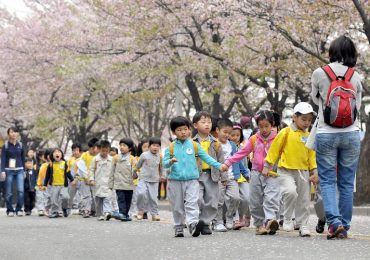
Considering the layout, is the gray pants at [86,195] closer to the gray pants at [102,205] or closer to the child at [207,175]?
the gray pants at [102,205]

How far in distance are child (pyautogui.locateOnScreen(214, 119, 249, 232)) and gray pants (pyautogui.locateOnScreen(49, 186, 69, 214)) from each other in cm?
591

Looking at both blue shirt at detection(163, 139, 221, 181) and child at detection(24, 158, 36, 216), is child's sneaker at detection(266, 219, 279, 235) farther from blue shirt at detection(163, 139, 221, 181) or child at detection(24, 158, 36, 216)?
child at detection(24, 158, 36, 216)

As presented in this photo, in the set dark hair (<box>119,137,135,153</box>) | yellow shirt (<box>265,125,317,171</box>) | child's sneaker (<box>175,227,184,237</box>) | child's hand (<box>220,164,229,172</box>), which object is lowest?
child's sneaker (<box>175,227,184,237</box>)

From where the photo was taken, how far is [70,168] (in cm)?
1906

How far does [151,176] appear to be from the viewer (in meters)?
15.8

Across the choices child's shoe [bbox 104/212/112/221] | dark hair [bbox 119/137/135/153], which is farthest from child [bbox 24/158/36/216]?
child's shoe [bbox 104/212/112/221]

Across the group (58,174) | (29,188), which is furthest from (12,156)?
(29,188)

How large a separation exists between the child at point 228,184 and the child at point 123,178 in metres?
3.69

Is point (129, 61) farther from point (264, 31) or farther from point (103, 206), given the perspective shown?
point (103, 206)

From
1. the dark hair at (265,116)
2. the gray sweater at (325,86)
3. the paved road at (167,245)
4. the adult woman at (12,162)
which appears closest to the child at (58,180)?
the adult woman at (12,162)

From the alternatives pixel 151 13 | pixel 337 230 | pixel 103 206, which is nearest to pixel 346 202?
pixel 337 230

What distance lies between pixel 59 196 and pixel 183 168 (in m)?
7.17

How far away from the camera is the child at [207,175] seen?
11070 millimetres

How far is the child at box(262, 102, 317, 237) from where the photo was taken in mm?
10242
